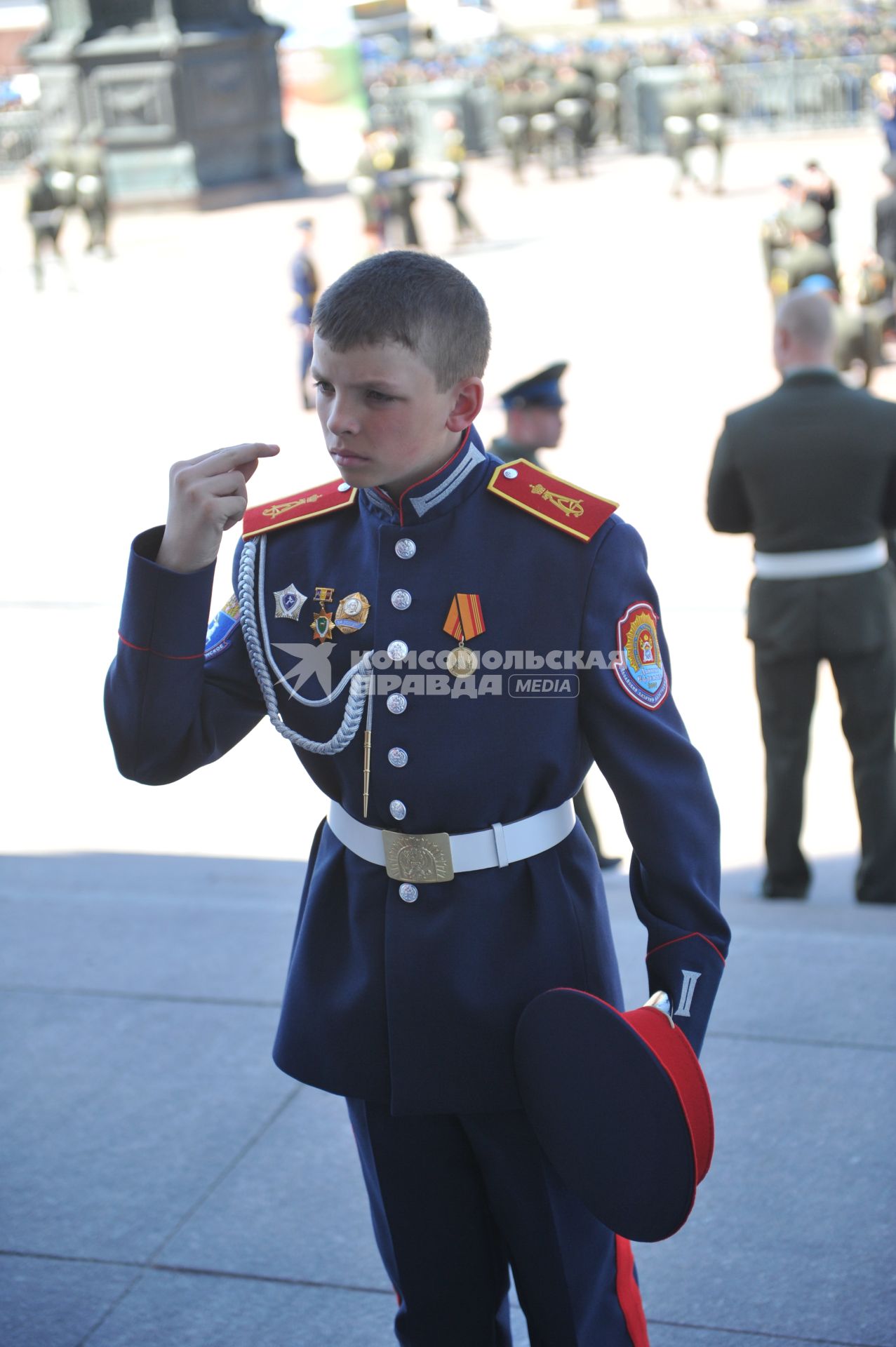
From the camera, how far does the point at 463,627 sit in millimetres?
2156

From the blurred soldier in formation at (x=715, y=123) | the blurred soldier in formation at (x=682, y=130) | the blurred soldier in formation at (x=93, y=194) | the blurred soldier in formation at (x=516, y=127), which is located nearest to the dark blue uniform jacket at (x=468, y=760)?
the blurred soldier in formation at (x=93, y=194)

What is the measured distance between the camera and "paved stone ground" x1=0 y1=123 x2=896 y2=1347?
9.87ft

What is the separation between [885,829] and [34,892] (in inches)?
114

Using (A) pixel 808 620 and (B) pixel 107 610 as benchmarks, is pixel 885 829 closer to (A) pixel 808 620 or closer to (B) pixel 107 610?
(A) pixel 808 620

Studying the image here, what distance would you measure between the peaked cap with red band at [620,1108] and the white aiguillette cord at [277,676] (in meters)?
0.45

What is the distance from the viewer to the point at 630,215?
1019 inches

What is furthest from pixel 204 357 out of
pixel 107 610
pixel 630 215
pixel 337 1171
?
pixel 337 1171

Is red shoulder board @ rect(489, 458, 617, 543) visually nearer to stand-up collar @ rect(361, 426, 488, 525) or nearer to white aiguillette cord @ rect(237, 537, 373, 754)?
stand-up collar @ rect(361, 426, 488, 525)

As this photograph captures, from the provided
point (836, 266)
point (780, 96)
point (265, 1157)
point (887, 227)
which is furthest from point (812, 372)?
point (780, 96)

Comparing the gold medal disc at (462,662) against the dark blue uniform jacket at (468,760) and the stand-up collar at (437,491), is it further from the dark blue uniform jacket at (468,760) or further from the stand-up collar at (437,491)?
the stand-up collar at (437,491)

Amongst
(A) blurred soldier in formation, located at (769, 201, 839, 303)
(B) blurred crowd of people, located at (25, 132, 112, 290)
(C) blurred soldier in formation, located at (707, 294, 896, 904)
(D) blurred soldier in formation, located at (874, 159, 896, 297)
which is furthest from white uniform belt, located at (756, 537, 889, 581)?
(B) blurred crowd of people, located at (25, 132, 112, 290)

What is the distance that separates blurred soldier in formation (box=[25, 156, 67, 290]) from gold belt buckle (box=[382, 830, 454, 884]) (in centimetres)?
2140

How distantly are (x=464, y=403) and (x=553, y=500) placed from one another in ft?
0.63

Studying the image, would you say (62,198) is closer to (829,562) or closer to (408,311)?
(829,562)
